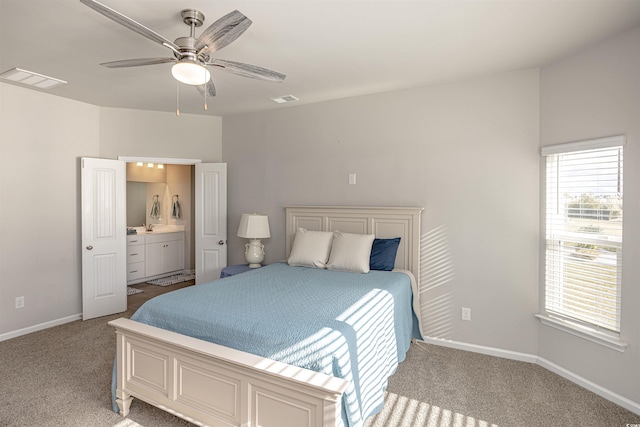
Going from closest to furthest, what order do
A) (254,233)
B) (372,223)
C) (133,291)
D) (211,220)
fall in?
1. (372,223)
2. (254,233)
3. (211,220)
4. (133,291)

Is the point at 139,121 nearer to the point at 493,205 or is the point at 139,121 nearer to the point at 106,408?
the point at 106,408

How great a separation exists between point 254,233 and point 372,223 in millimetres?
1429

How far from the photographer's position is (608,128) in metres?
2.60

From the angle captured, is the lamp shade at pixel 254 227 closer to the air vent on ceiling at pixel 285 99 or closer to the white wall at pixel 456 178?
the white wall at pixel 456 178

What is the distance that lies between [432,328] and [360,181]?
1.71 m

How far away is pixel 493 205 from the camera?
330cm

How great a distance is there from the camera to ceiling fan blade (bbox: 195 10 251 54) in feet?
5.91

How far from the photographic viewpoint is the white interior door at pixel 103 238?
165 inches

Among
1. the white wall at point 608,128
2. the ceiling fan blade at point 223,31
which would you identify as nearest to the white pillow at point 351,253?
the white wall at point 608,128

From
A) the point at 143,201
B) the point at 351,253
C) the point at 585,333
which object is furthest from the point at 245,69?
the point at 143,201

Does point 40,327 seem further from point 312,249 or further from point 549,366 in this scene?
point 549,366

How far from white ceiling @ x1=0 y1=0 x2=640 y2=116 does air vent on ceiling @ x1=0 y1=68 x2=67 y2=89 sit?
0.08 metres

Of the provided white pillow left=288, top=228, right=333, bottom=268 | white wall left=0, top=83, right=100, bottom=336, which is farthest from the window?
white wall left=0, top=83, right=100, bottom=336

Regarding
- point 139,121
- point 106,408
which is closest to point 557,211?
point 106,408
